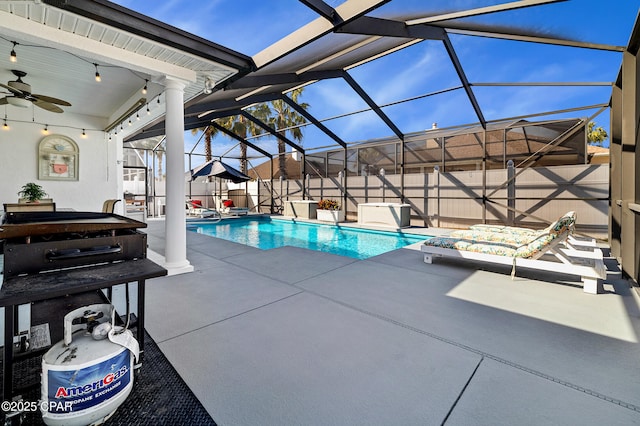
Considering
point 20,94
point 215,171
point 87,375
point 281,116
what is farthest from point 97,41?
point 281,116

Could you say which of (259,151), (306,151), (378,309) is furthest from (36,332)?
(259,151)

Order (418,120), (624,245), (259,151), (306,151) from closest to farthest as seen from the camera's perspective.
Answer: (624,245) → (418,120) → (306,151) → (259,151)

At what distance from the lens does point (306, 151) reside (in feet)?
40.9

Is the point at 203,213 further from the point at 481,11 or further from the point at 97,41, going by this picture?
the point at 481,11

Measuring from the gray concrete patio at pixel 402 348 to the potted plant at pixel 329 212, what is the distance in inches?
270

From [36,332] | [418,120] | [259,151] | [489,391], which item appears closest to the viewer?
[489,391]

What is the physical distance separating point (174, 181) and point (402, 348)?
339 cm

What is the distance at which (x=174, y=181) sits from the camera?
3781 millimetres

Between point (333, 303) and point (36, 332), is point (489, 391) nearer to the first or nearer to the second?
point (333, 303)

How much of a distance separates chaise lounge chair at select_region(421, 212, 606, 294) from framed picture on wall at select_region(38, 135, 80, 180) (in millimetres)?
8127

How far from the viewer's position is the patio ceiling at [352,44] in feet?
12.2

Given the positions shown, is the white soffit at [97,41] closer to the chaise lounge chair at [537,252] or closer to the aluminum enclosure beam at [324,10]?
the aluminum enclosure beam at [324,10]

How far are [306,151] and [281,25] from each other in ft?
26.3

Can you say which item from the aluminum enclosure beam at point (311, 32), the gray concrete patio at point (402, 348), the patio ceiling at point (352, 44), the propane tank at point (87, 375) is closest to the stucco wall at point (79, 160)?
the patio ceiling at point (352, 44)
